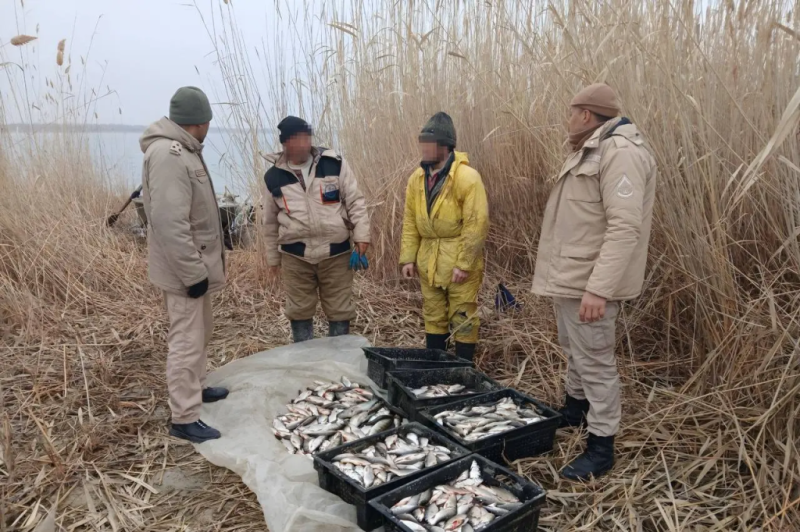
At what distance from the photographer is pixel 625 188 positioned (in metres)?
2.41

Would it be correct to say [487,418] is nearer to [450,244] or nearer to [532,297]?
[450,244]

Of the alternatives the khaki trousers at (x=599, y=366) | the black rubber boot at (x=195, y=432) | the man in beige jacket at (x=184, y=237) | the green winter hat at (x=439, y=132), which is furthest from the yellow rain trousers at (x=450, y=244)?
the black rubber boot at (x=195, y=432)

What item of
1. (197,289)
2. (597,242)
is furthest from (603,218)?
(197,289)

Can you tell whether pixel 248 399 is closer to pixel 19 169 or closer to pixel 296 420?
pixel 296 420

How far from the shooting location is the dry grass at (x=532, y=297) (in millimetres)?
2494

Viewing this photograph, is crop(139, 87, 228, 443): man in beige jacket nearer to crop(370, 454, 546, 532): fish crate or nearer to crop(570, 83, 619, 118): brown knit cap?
crop(370, 454, 546, 532): fish crate

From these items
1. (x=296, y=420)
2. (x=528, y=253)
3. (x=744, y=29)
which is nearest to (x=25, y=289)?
(x=296, y=420)

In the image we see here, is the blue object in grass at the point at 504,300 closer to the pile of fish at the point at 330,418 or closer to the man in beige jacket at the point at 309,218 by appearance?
the man in beige jacket at the point at 309,218

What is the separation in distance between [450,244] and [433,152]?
1.89 feet

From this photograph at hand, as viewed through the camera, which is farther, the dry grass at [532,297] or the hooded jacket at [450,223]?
the hooded jacket at [450,223]

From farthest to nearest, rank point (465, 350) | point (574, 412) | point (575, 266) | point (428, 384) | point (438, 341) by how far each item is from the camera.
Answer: point (438, 341) → point (465, 350) → point (428, 384) → point (574, 412) → point (575, 266)

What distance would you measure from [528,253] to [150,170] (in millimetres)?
2673

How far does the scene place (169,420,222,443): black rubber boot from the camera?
3.06 meters

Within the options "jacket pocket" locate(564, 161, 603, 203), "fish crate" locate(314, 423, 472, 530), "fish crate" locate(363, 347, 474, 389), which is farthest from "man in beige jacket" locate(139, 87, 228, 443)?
"jacket pocket" locate(564, 161, 603, 203)
